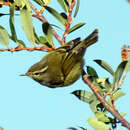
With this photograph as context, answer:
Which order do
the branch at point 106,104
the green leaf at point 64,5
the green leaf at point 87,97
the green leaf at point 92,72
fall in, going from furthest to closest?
the green leaf at point 64,5 → the green leaf at point 92,72 → the green leaf at point 87,97 → the branch at point 106,104

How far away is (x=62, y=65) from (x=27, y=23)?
6.80ft

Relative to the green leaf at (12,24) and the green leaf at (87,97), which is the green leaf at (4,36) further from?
the green leaf at (87,97)

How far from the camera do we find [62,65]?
4797mm

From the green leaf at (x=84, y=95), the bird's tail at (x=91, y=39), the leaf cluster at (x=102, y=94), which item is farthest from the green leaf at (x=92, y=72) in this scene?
the bird's tail at (x=91, y=39)

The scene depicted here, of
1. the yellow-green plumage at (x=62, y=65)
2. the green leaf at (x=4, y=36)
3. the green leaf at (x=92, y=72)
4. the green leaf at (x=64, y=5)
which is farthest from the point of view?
the yellow-green plumage at (x=62, y=65)

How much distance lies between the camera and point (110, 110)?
2.59 metres

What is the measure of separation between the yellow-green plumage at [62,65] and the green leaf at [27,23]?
4.98 ft

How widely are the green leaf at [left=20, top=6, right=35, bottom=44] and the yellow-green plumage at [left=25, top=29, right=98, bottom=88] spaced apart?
Result: 4.98 feet

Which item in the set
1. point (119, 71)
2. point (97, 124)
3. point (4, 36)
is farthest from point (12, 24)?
point (97, 124)

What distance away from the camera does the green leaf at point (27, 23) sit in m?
2.69

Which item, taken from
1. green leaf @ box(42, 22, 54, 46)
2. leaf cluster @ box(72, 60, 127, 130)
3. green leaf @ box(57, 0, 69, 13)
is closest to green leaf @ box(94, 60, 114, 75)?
leaf cluster @ box(72, 60, 127, 130)

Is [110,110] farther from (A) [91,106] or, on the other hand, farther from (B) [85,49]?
(B) [85,49]

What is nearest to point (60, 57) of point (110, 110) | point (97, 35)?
point (97, 35)

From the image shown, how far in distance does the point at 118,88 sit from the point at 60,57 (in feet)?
6.68
